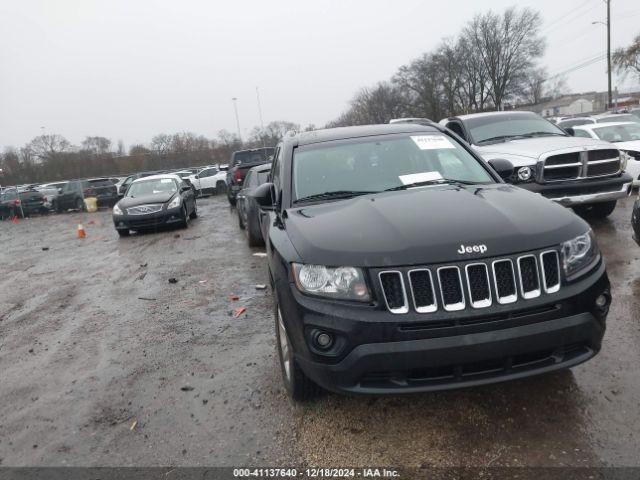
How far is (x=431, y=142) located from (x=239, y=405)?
8.56 ft

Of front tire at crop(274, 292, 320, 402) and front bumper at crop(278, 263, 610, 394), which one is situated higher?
front bumper at crop(278, 263, 610, 394)

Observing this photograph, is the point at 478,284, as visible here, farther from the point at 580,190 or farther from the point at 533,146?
the point at 533,146

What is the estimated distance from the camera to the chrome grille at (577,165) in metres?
6.81

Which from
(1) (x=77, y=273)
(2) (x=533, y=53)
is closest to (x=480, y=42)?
(2) (x=533, y=53)

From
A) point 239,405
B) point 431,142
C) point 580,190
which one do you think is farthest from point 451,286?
point 580,190

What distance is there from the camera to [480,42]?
64.7 meters

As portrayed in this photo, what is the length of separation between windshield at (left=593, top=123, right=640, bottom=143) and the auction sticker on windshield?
27.9 ft

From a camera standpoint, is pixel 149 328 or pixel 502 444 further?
pixel 149 328

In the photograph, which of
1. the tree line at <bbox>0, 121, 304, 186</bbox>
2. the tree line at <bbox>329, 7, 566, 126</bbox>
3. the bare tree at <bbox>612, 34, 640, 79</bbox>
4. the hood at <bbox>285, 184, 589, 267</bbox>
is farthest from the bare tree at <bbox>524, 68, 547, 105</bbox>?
the hood at <bbox>285, 184, 589, 267</bbox>

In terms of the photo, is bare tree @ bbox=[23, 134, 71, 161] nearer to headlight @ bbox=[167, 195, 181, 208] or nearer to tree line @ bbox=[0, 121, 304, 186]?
tree line @ bbox=[0, 121, 304, 186]

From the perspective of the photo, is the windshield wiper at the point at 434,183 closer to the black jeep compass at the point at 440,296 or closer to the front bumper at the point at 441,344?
the black jeep compass at the point at 440,296

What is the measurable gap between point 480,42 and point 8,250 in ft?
215

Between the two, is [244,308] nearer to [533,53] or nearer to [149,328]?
[149,328]

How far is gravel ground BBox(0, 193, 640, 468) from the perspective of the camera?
2.63m
